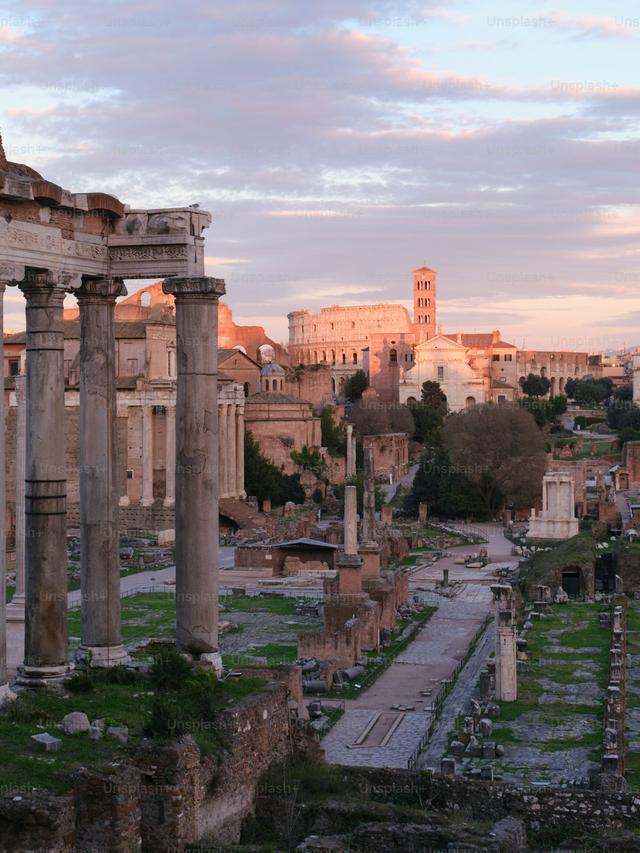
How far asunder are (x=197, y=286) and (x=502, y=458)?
55060 millimetres

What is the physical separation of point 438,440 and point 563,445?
29.1 ft

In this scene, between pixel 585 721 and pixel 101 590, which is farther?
pixel 585 721

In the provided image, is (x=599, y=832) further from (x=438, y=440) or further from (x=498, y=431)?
(x=438, y=440)

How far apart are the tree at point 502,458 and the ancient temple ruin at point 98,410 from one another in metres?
53.7

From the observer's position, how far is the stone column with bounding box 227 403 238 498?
7012 centimetres

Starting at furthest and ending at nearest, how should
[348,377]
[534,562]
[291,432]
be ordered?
[348,377]
[291,432]
[534,562]

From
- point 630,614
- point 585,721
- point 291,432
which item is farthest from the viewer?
point 291,432

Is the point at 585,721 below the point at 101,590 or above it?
below

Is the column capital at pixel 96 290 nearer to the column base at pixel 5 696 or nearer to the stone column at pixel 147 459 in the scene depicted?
the column base at pixel 5 696

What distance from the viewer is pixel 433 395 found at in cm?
11194

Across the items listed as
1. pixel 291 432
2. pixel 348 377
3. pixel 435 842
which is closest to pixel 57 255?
pixel 435 842

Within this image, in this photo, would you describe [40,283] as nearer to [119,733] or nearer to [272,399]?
[119,733]

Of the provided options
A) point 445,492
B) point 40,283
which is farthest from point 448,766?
point 445,492

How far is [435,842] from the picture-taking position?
38.5ft
